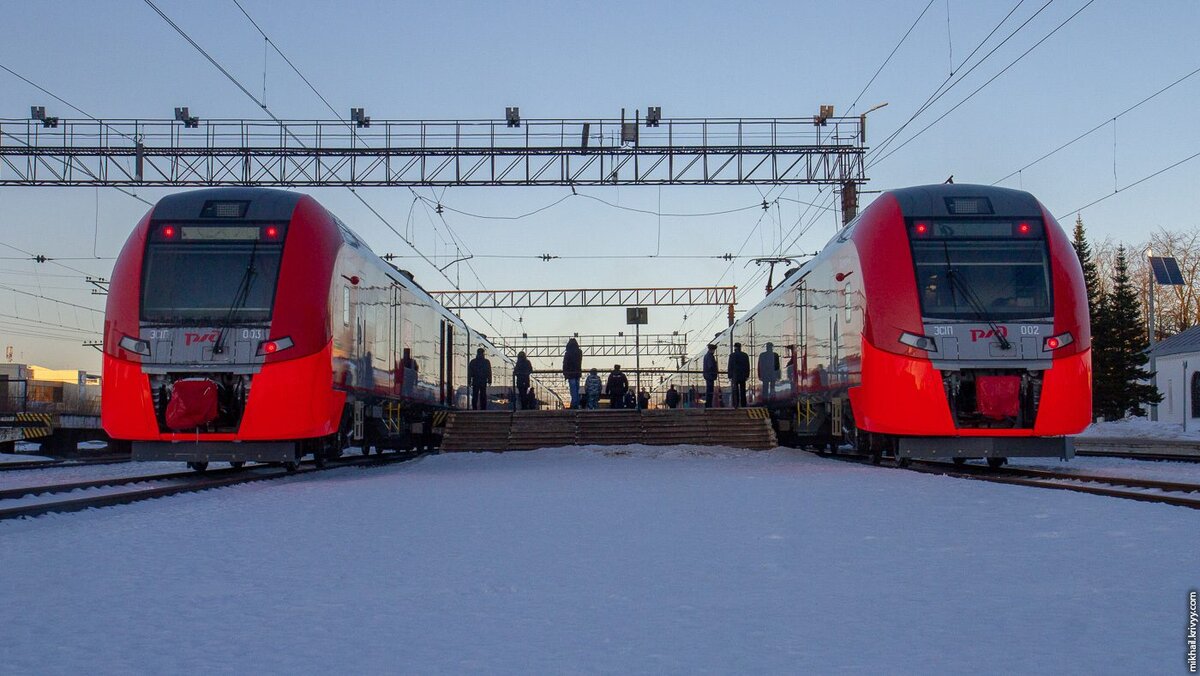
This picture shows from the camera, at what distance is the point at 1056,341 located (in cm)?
1357

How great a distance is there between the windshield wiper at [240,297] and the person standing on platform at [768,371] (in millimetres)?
12648

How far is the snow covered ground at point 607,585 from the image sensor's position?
4160 mm

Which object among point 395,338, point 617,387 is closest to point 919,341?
point 395,338

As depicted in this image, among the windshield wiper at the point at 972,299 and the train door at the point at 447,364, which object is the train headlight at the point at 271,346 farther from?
the train door at the point at 447,364

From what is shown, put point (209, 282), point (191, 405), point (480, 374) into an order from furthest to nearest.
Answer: point (480, 374), point (209, 282), point (191, 405)

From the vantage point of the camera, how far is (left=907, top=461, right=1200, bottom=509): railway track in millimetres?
9539

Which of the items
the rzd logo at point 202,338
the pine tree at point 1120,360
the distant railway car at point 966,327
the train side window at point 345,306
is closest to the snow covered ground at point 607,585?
the distant railway car at point 966,327

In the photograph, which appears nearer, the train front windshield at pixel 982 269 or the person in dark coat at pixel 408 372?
the train front windshield at pixel 982 269

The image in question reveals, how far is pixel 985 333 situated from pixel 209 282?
9797 mm

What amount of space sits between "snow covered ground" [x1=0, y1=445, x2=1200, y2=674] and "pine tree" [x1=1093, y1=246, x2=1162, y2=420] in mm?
41697

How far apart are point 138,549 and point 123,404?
6898 mm

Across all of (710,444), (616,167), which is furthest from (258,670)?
(616,167)

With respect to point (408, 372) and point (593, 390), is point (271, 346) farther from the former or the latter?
point (593, 390)

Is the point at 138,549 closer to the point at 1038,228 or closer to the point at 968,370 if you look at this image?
the point at 968,370
